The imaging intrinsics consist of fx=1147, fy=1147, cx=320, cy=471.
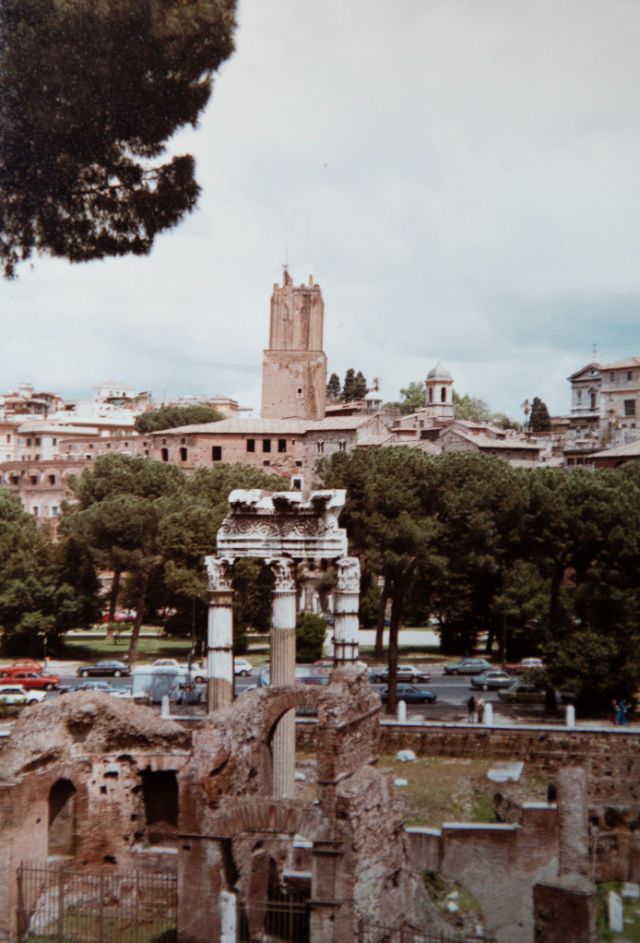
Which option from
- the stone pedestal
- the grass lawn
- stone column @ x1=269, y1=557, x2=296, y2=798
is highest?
stone column @ x1=269, y1=557, x2=296, y2=798

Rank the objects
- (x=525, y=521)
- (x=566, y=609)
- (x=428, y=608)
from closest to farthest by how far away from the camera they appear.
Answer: (x=525, y=521)
(x=566, y=609)
(x=428, y=608)

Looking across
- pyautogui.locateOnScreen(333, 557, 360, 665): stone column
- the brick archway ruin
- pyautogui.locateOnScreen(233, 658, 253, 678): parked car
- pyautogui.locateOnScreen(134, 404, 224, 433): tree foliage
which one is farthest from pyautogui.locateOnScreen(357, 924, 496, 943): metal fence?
pyautogui.locateOnScreen(134, 404, 224, 433): tree foliage

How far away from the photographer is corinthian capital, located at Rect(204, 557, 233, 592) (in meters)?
14.4

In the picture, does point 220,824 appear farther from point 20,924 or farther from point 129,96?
point 129,96

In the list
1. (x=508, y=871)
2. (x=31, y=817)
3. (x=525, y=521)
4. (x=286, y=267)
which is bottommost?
(x=508, y=871)

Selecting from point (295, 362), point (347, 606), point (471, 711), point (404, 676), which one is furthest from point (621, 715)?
point (295, 362)

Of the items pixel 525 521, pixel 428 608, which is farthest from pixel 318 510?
pixel 428 608

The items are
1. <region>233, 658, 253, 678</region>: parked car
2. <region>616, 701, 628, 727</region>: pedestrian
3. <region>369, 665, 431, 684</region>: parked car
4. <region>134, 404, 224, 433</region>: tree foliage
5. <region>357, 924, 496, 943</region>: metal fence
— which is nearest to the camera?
<region>357, 924, 496, 943</region>: metal fence

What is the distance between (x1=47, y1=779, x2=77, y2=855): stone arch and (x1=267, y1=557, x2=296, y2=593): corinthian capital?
12.1 feet

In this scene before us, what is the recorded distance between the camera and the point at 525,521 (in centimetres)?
→ 2242

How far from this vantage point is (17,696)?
76.6 ft

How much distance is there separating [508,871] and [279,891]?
120 inches

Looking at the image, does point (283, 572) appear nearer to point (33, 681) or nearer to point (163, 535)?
point (33, 681)

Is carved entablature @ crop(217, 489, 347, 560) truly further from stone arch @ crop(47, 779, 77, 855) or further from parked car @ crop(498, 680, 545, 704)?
parked car @ crop(498, 680, 545, 704)
